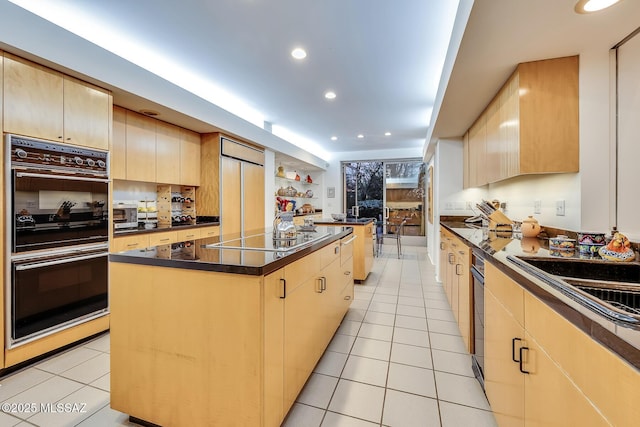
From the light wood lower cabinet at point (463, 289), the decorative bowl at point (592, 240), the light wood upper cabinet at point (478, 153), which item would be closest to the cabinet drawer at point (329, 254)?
the light wood lower cabinet at point (463, 289)

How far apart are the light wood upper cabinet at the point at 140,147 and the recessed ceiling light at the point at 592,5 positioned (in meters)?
3.84

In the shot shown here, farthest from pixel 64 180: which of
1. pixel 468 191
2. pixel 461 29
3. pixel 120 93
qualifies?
pixel 468 191

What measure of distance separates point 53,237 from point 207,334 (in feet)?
6.08

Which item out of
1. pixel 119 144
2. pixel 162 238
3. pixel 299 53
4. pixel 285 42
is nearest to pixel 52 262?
pixel 162 238

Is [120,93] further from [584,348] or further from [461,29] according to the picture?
[584,348]

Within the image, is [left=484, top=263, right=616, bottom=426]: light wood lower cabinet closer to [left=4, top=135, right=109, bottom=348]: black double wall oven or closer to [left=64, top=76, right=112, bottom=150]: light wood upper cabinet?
[left=4, top=135, right=109, bottom=348]: black double wall oven

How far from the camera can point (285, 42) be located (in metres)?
2.64

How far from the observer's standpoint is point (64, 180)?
2.25 meters

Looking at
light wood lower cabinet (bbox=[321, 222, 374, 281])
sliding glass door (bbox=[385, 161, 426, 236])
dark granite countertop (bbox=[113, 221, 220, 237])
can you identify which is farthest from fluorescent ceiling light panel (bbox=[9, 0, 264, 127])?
sliding glass door (bbox=[385, 161, 426, 236])

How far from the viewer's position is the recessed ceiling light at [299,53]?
9.08ft

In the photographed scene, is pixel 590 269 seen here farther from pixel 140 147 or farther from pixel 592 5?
pixel 140 147

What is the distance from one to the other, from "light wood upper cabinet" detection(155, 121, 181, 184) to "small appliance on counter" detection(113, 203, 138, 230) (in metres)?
0.46

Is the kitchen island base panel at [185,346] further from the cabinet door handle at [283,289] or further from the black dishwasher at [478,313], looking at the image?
the black dishwasher at [478,313]

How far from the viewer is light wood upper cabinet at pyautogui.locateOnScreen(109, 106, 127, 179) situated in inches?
118
